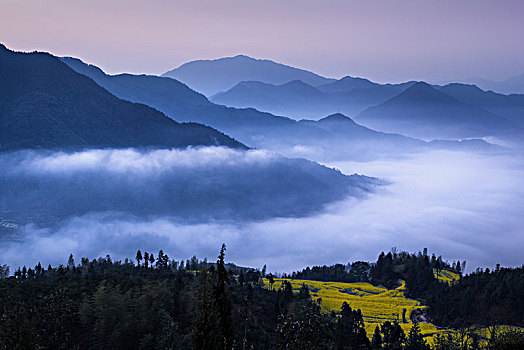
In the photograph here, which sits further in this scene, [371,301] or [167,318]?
[371,301]

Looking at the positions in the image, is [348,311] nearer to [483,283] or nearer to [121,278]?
[121,278]

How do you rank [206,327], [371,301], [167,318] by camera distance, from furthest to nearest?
[371,301] < [167,318] < [206,327]

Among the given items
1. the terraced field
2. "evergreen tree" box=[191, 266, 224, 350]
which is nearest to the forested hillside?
"evergreen tree" box=[191, 266, 224, 350]

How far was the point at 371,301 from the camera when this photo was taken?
14812cm

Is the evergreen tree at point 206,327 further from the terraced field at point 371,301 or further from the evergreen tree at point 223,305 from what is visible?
the terraced field at point 371,301

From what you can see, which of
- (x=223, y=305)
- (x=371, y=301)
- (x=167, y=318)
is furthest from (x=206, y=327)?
(x=371, y=301)

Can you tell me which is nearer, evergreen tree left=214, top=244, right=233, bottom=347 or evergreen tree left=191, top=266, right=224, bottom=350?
evergreen tree left=191, top=266, right=224, bottom=350

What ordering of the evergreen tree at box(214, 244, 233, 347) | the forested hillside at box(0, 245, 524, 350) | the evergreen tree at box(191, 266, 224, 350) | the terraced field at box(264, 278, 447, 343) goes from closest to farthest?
the evergreen tree at box(191, 266, 224, 350)
the forested hillside at box(0, 245, 524, 350)
the evergreen tree at box(214, 244, 233, 347)
the terraced field at box(264, 278, 447, 343)

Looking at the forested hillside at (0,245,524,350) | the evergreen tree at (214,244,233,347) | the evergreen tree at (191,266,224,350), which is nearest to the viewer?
the evergreen tree at (191,266,224,350)

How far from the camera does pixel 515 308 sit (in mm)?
121500

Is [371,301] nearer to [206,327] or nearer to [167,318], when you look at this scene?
[167,318]

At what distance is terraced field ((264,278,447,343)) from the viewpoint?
125469mm

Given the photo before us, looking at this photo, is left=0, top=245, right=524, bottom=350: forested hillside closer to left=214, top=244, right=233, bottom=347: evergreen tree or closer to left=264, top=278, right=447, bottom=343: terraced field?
left=214, top=244, right=233, bottom=347: evergreen tree

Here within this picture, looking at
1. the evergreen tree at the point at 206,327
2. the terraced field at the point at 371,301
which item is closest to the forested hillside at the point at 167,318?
the evergreen tree at the point at 206,327
